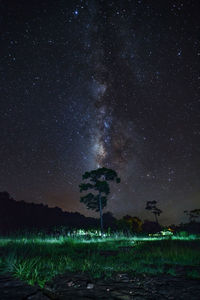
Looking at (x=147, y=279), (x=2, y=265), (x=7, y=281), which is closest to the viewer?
(x=7, y=281)

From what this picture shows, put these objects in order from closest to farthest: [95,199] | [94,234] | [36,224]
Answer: [94,234], [95,199], [36,224]

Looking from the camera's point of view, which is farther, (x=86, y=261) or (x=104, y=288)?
(x=86, y=261)

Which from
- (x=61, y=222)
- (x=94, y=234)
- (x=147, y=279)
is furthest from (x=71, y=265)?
(x=61, y=222)

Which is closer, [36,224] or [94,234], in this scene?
[94,234]

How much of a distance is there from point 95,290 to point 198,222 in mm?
45658

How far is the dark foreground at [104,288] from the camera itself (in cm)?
205

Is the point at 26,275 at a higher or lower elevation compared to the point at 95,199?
lower

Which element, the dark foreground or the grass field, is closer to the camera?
the dark foreground

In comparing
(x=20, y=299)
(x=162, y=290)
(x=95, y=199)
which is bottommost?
(x=162, y=290)

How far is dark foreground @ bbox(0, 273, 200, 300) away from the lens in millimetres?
2049

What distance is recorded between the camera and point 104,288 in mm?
2623

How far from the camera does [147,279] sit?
320cm

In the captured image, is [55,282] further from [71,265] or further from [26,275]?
[71,265]

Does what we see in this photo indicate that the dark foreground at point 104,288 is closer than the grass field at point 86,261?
Yes
